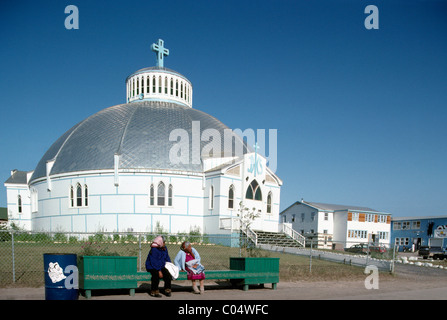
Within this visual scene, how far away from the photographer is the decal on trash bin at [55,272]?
930 centimetres

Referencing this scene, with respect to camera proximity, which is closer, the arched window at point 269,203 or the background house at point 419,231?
the arched window at point 269,203

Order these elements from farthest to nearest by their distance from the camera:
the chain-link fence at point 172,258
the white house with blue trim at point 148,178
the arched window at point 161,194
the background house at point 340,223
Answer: the background house at point 340,223
the arched window at point 161,194
the white house with blue trim at point 148,178
the chain-link fence at point 172,258

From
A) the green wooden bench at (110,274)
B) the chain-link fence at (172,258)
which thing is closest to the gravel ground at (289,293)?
the green wooden bench at (110,274)

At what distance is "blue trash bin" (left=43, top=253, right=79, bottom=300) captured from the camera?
367 inches

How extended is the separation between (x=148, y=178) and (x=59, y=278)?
22.6 m

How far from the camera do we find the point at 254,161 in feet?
113

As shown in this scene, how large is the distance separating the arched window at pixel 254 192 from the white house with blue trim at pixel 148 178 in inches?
3.7

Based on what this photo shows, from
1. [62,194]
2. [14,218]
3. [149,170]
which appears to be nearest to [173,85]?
[149,170]

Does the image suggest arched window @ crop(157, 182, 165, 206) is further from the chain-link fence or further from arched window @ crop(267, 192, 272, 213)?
arched window @ crop(267, 192, 272, 213)

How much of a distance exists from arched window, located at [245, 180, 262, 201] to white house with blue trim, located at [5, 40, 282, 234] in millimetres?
95

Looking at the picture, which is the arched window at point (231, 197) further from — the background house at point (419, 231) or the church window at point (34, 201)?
the background house at point (419, 231)

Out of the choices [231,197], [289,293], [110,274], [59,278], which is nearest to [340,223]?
[231,197]

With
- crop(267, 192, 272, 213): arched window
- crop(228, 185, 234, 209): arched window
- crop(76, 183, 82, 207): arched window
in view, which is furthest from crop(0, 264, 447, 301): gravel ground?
crop(76, 183, 82, 207): arched window

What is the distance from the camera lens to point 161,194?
106ft
